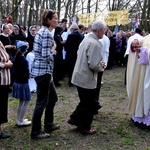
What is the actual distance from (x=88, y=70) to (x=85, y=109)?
0.67 meters

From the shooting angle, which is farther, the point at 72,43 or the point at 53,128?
the point at 72,43

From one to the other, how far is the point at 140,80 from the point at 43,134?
196cm

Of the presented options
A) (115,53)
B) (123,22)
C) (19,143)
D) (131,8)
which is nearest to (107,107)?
(19,143)

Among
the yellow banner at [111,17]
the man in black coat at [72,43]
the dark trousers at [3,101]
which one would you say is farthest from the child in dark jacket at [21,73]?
the yellow banner at [111,17]

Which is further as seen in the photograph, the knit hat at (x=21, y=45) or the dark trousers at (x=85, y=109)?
the knit hat at (x=21, y=45)

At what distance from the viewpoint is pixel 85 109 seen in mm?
4195

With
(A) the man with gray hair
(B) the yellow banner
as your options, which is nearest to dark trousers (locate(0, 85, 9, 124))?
(A) the man with gray hair

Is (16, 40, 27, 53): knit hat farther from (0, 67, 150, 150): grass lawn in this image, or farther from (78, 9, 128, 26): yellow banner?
(78, 9, 128, 26): yellow banner

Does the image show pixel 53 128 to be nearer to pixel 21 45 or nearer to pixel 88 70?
pixel 88 70

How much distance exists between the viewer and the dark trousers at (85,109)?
13.5 feet

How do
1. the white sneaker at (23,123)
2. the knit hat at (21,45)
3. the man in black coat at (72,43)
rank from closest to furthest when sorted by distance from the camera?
the knit hat at (21,45)
the white sneaker at (23,123)
the man in black coat at (72,43)

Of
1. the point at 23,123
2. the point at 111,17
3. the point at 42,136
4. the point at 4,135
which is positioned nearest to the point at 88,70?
the point at 42,136

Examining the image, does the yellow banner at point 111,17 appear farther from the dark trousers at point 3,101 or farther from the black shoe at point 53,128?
the dark trousers at point 3,101

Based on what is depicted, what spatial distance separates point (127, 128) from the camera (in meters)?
4.71
